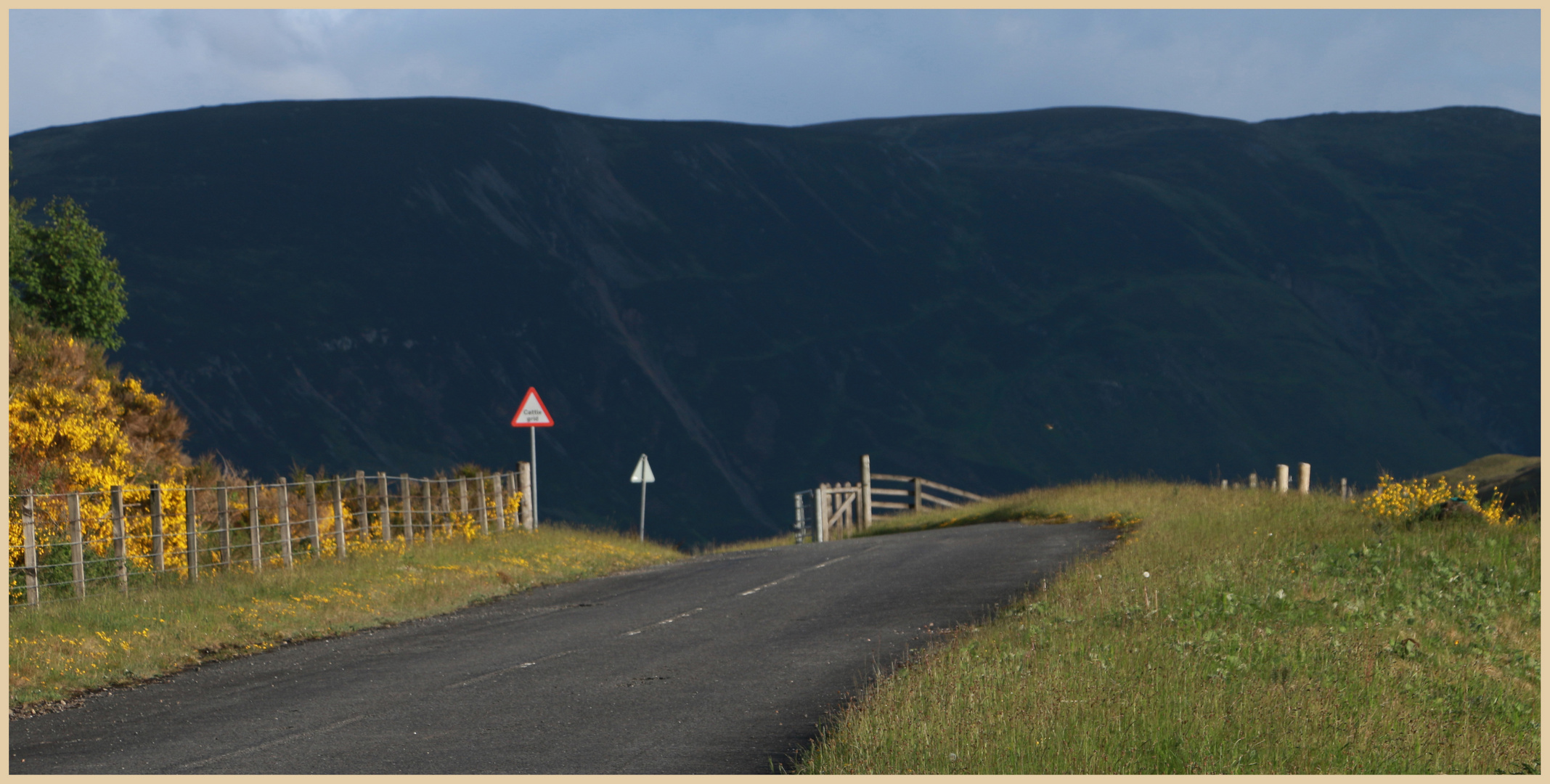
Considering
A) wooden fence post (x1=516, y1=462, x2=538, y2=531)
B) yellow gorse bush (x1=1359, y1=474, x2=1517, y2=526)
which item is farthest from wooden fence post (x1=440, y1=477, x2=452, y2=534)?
yellow gorse bush (x1=1359, y1=474, x2=1517, y2=526)

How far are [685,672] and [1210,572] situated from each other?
21.7ft

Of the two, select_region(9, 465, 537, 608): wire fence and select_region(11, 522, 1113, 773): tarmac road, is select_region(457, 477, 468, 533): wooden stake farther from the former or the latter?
select_region(11, 522, 1113, 773): tarmac road

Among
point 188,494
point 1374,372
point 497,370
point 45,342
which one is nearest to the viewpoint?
point 188,494

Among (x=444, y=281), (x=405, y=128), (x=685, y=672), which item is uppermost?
(x=405, y=128)

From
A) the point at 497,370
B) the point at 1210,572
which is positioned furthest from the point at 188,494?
the point at 497,370

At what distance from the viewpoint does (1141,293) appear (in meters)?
149

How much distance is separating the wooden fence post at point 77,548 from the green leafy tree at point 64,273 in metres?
14.1

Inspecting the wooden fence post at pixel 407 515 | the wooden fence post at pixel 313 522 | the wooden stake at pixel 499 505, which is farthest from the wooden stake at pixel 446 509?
the wooden fence post at pixel 313 522

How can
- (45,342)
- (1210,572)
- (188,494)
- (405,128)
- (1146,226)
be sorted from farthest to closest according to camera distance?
(1146,226), (405,128), (45,342), (188,494), (1210,572)

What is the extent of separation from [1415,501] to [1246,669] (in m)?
11.4

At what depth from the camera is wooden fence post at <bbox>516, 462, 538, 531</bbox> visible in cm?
3058

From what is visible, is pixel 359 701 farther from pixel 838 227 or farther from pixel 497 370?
pixel 838 227

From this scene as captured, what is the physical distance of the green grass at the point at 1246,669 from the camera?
8.09 m

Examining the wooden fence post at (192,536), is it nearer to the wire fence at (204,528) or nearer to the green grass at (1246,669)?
the wire fence at (204,528)
